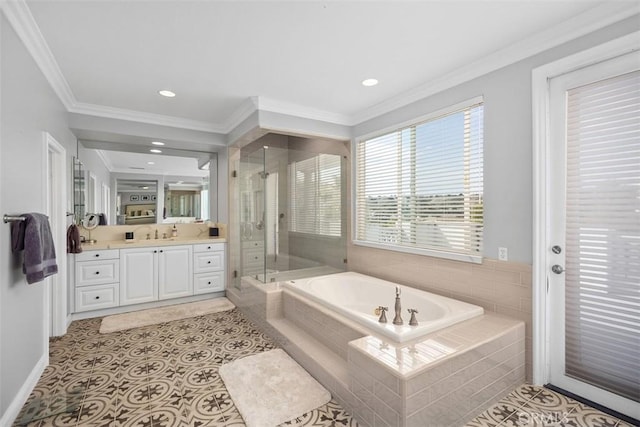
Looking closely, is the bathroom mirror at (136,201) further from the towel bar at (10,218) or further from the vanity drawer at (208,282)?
the towel bar at (10,218)

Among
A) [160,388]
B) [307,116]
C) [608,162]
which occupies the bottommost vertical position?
[160,388]

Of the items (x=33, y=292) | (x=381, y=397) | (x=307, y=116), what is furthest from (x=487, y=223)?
(x=33, y=292)

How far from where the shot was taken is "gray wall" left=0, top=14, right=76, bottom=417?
1721 millimetres

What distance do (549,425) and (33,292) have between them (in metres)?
3.50

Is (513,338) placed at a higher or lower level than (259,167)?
lower

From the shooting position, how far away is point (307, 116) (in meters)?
3.62

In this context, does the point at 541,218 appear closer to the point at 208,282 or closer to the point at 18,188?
the point at 18,188

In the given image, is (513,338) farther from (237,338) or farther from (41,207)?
(41,207)

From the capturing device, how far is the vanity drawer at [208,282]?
4.22 m

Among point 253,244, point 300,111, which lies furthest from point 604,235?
point 253,244

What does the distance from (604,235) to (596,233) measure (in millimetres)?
41

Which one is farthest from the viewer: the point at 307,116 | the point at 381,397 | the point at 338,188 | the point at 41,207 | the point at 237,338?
the point at 338,188

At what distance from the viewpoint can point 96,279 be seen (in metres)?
3.58

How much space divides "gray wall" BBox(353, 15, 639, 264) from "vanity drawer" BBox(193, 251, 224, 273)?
3417mm
